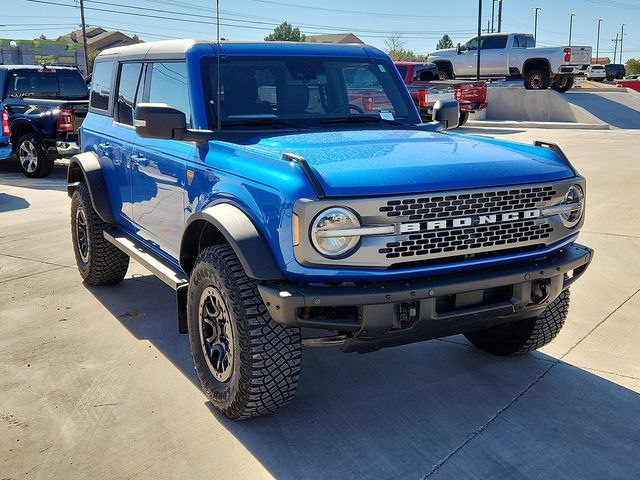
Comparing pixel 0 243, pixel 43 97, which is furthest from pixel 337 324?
pixel 43 97

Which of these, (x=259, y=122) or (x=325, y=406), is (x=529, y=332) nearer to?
(x=325, y=406)

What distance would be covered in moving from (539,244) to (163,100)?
2534 mm

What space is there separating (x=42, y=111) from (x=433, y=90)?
10498 mm

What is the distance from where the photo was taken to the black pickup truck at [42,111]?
39.5 feet

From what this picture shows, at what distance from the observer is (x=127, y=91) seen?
527cm

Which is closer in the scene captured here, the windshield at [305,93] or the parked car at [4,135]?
the windshield at [305,93]

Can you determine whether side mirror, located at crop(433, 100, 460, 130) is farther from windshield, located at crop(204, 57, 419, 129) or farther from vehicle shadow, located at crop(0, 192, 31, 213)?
vehicle shadow, located at crop(0, 192, 31, 213)

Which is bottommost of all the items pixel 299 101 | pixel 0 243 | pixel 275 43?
pixel 0 243

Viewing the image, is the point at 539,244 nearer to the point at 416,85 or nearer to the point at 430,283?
the point at 430,283

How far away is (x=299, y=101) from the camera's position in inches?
175

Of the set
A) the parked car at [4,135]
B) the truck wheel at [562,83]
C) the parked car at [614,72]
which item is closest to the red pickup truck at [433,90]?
the truck wheel at [562,83]

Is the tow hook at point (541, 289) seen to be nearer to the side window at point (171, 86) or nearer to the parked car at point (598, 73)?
the side window at point (171, 86)

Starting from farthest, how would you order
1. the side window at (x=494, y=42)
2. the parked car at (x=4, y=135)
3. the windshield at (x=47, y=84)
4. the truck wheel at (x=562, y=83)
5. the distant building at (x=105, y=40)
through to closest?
the distant building at (x=105, y=40), the side window at (x=494, y=42), the truck wheel at (x=562, y=83), the windshield at (x=47, y=84), the parked car at (x=4, y=135)

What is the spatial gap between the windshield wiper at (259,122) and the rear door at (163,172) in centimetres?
24
